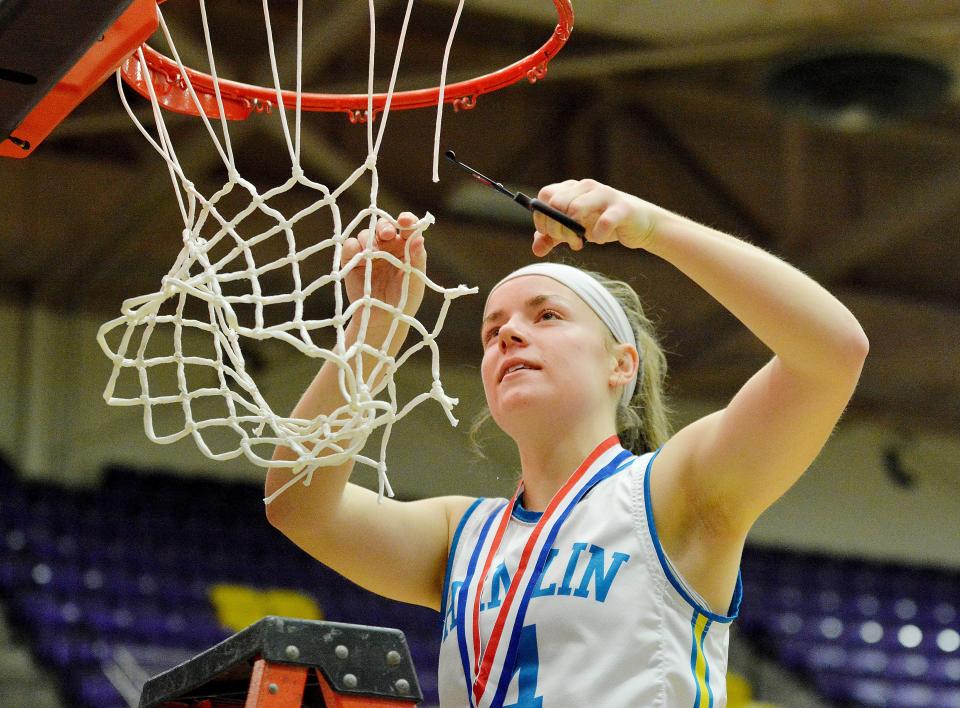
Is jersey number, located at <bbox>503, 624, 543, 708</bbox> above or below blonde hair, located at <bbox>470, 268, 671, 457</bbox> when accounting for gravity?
below

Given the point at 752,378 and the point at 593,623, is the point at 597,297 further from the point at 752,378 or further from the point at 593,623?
the point at 593,623

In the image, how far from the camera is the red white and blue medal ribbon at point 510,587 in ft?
7.62

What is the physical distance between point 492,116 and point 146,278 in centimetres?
278

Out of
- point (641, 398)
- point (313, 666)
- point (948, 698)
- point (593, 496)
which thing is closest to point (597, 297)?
point (641, 398)

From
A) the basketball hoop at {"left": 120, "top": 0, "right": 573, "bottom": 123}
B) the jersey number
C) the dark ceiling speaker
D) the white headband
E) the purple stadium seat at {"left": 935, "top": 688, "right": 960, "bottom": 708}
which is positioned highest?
the dark ceiling speaker

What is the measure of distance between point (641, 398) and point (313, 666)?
1101mm

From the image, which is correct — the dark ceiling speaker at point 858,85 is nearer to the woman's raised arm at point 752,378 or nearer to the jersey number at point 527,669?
the woman's raised arm at point 752,378

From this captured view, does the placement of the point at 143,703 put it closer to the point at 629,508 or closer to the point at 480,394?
the point at 629,508

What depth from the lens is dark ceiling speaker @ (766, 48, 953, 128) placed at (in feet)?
27.3

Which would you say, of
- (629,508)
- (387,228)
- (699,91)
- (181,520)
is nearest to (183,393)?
(387,228)

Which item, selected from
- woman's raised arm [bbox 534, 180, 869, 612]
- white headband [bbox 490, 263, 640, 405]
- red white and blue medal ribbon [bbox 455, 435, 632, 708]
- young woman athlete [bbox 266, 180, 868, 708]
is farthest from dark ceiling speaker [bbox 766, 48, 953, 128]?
woman's raised arm [bbox 534, 180, 869, 612]

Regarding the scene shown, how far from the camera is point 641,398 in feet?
9.31

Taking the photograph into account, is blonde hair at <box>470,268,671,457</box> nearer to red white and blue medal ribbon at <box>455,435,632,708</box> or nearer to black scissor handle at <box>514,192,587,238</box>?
red white and blue medal ribbon at <box>455,435,632,708</box>

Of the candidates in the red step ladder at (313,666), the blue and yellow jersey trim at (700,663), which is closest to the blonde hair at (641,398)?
the blue and yellow jersey trim at (700,663)
